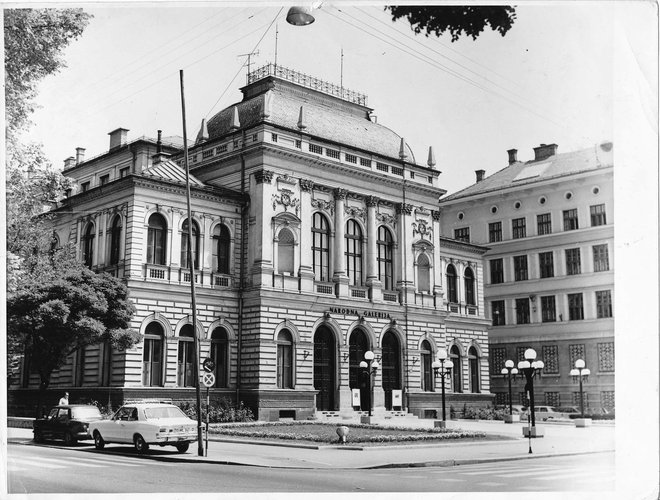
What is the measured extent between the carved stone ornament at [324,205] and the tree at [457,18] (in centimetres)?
2873

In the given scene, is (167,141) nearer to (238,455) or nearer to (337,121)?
(337,121)

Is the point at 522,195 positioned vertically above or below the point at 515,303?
above

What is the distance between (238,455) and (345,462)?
374 cm

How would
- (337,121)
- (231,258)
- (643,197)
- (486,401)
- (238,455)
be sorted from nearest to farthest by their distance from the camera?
1. (643,197)
2. (238,455)
3. (231,258)
4. (337,121)
5. (486,401)

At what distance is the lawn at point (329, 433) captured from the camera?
29344 millimetres

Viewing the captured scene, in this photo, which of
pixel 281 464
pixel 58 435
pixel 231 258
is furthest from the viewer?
pixel 231 258

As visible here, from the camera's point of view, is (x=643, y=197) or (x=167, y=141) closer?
(x=643, y=197)

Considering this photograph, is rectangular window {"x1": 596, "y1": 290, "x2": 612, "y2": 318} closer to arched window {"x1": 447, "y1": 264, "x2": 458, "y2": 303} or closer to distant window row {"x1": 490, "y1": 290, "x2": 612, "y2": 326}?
distant window row {"x1": 490, "y1": 290, "x2": 612, "y2": 326}

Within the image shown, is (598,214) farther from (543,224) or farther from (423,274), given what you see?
(543,224)

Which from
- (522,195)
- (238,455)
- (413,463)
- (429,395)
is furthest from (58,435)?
(522,195)

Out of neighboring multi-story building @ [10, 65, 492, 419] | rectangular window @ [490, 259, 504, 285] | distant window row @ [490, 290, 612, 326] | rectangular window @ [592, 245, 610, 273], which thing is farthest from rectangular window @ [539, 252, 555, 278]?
rectangular window @ [592, 245, 610, 273]

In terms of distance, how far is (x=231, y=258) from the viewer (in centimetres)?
4309

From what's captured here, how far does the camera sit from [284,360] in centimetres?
4275

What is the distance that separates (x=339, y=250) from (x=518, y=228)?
17.7 metres
